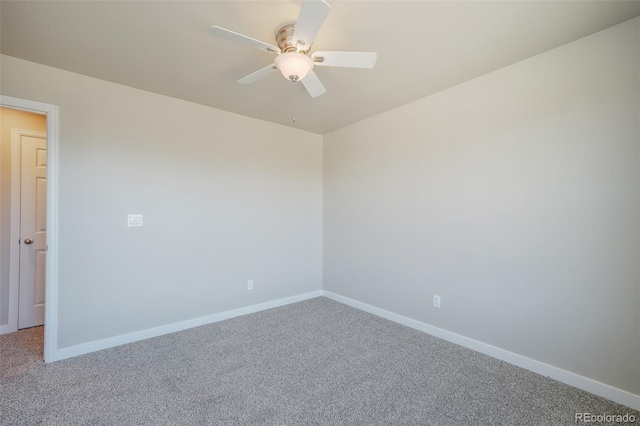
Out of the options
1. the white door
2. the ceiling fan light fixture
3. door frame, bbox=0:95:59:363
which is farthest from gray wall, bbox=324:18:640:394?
the white door

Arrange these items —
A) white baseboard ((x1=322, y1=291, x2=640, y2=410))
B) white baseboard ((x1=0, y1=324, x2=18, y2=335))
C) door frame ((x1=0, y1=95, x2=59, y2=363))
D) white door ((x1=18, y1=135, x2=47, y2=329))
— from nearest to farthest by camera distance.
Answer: white baseboard ((x1=322, y1=291, x2=640, y2=410)) < door frame ((x1=0, y1=95, x2=59, y2=363)) < white baseboard ((x1=0, y1=324, x2=18, y2=335)) < white door ((x1=18, y1=135, x2=47, y2=329))

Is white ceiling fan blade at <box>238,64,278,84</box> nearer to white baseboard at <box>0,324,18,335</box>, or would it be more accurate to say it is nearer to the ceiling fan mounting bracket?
the ceiling fan mounting bracket

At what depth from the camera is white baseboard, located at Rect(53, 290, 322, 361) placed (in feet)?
7.97

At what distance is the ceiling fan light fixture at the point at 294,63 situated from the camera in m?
1.67

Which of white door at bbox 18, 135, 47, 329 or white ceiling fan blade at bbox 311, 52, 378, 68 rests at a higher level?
white ceiling fan blade at bbox 311, 52, 378, 68

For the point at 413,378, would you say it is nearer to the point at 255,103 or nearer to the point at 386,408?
the point at 386,408

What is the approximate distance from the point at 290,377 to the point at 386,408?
0.72 metres

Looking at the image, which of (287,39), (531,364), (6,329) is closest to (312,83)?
(287,39)

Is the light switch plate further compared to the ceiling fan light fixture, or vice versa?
the light switch plate

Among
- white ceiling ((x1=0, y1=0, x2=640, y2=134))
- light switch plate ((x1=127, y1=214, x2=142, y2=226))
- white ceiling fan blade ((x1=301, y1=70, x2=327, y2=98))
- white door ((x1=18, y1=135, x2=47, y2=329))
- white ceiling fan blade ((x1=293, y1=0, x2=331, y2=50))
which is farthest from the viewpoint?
white door ((x1=18, y1=135, x2=47, y2=329))

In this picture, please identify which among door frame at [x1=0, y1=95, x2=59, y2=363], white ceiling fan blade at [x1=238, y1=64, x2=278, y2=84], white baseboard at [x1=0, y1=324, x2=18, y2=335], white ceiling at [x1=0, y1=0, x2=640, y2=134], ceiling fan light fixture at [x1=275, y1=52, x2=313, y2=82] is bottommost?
white baseboard at [x1=0, y1=324, x2=18, y2=335]

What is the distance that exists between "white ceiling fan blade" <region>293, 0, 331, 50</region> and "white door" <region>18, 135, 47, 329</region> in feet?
10.6

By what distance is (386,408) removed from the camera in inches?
70.8

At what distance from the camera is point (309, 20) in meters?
1.43
